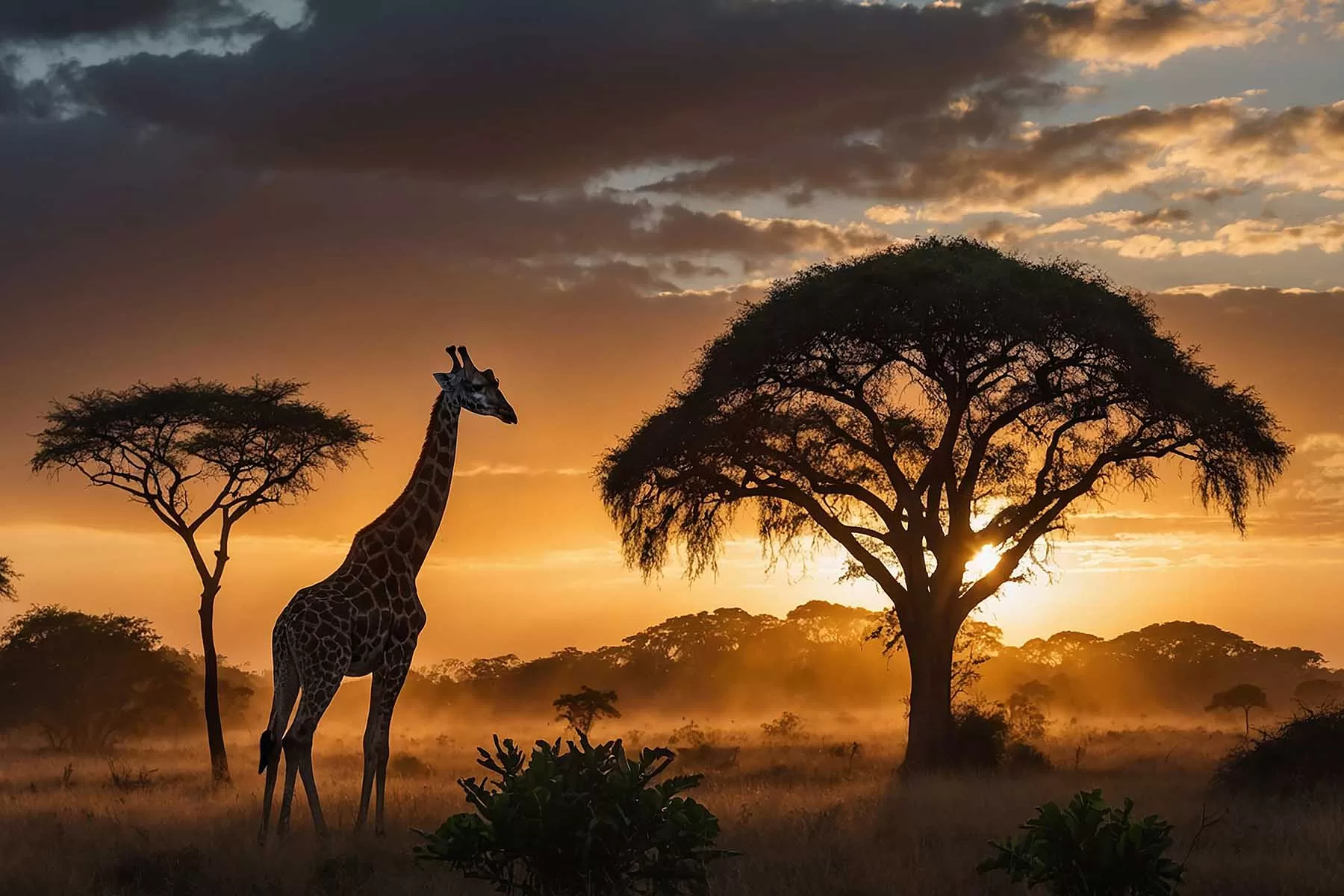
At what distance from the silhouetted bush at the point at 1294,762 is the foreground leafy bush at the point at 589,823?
622 inches

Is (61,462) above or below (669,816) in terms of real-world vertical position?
above

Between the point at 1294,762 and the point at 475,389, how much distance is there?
49.7 ft

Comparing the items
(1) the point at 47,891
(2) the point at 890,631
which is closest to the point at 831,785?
(2) the point at 890,631

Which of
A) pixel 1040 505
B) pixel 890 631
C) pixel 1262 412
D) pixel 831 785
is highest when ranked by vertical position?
pixel 1262 412

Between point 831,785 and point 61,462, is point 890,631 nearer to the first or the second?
point 831,785

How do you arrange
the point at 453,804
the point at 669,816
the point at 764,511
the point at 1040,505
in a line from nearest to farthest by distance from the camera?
1. the point at 669,816
2. the point at 453,804
3. the point at 1040,505
4. the point at 764,511

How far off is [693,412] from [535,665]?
5552 cm

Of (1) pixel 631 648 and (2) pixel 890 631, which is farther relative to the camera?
(1) pixel 631 648

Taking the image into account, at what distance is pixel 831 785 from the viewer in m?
26.5

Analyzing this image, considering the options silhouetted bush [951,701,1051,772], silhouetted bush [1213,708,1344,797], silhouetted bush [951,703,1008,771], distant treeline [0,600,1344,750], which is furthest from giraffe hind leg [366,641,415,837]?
distant treeline [0,600,1344,750]

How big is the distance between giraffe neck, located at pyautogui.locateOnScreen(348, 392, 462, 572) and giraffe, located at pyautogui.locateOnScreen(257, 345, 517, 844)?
0.01 metres

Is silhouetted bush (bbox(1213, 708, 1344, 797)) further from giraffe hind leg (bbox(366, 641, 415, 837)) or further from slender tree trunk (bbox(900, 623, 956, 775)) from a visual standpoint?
giraffe hind leg (bbox(366, 641, 415, 837))

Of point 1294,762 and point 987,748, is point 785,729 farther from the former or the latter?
point 1294,762

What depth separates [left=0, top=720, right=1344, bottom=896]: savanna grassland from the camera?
550 inches
